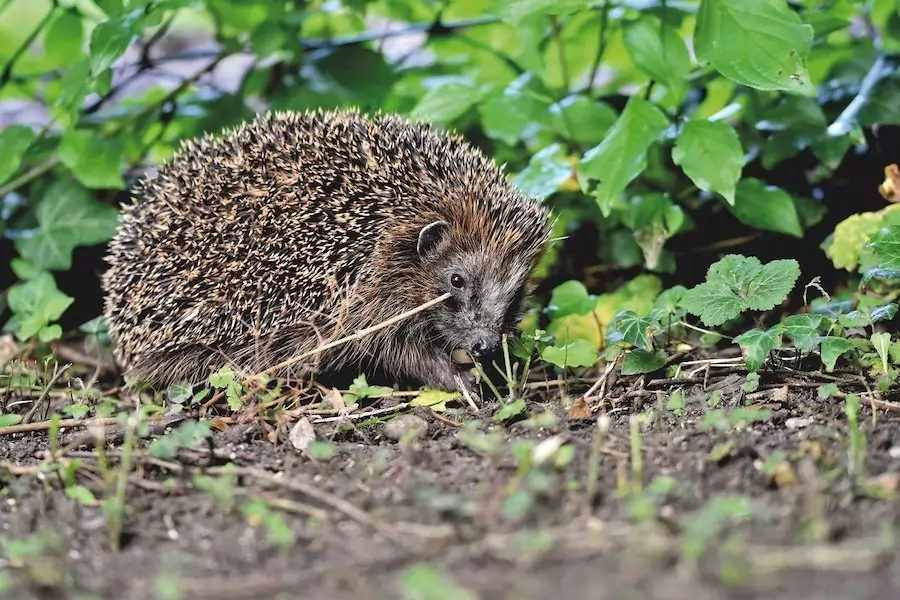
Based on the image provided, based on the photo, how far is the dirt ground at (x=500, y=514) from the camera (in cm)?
205

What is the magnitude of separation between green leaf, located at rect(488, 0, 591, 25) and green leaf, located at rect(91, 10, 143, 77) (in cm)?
166

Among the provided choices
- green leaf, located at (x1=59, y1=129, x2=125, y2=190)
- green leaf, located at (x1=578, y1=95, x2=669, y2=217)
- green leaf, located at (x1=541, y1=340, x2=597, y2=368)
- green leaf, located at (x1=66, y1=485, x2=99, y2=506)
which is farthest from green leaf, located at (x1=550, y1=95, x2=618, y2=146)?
green leaf, located at (x1=66, y1=485, x2=99, y2=506)

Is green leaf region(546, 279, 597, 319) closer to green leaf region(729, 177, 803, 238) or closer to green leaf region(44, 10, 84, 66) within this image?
green leaf region(729, 177, 803, 238)

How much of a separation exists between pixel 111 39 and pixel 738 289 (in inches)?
118

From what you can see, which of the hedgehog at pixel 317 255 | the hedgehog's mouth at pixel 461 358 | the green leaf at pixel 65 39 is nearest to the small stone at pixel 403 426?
the hedgehog at pixel 317 255

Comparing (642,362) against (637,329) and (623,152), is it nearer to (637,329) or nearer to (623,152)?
(637,329)

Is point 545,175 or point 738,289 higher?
point 545,175

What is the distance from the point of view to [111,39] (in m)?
4.32

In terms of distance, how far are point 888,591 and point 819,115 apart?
3467mm

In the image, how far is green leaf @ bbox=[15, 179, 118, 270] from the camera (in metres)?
5.21

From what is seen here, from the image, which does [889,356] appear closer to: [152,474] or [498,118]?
[498,118]

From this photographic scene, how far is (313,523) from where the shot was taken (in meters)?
2.54

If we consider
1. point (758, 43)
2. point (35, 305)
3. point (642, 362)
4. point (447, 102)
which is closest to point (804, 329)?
point (642, 362)

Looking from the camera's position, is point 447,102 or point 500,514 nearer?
point 500,514
